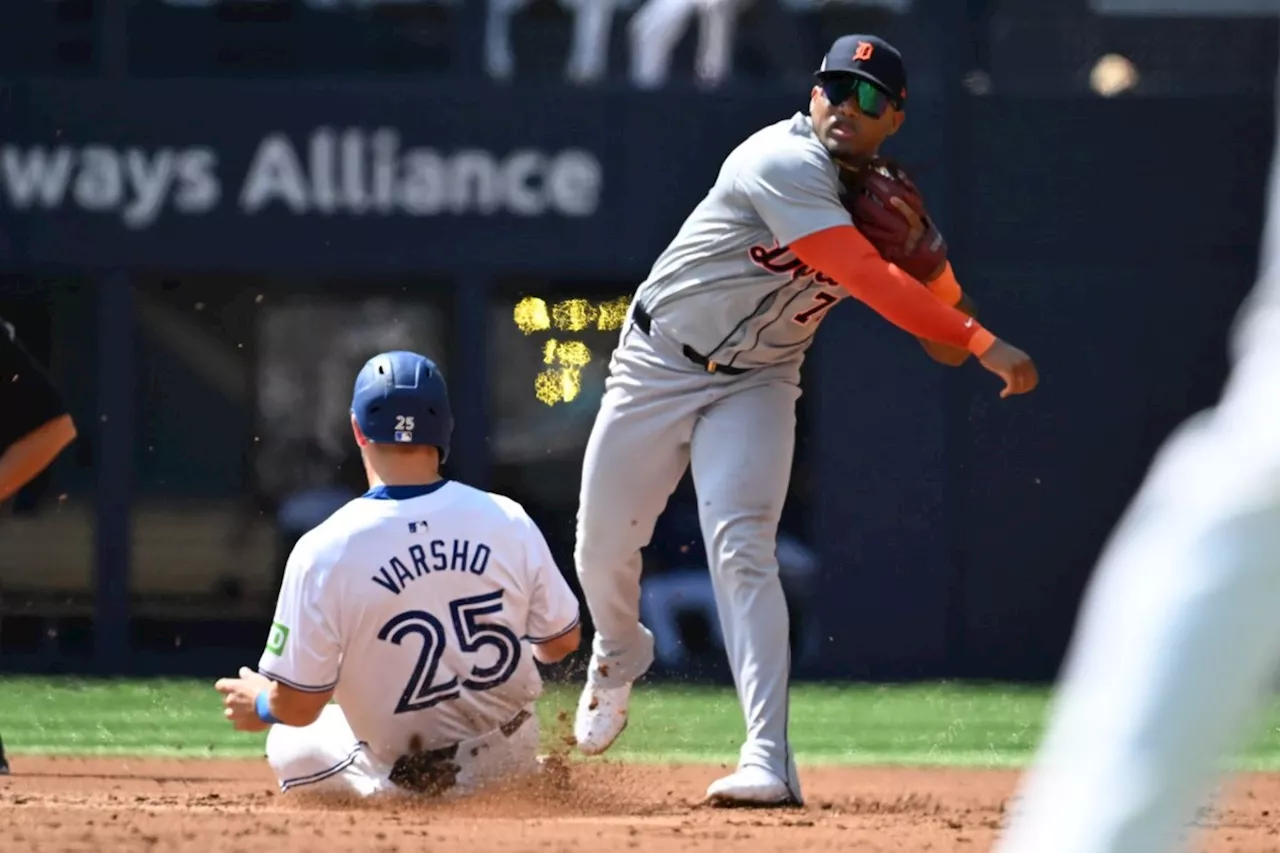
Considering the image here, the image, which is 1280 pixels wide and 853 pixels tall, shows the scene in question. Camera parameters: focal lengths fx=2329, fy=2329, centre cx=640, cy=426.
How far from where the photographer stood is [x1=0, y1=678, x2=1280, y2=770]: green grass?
24.4 ft

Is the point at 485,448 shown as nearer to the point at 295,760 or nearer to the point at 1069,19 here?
the point at 1069,19

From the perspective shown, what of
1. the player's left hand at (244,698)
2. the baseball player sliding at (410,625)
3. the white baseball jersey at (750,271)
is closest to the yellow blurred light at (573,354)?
the white baseball jersey at (750,271)

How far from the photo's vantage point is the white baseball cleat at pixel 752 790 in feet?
16.5

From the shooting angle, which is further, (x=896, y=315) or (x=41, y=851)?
(x=896, y=315)

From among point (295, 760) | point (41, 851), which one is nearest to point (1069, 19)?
point (295, 760)

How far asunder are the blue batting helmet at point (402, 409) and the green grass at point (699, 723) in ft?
4.91

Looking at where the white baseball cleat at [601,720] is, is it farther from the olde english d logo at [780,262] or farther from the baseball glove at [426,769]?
the olde english d logo at [780,262]

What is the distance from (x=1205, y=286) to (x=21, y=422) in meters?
6.72

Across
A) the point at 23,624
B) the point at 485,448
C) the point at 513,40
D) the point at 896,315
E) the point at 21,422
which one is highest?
the point at 513,40

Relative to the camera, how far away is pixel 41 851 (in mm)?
3934

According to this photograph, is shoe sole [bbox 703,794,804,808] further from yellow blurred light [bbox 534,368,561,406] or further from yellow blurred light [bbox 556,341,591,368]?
yellow blurred light [bbox 556,341,591,368]

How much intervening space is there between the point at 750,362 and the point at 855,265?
0.50m

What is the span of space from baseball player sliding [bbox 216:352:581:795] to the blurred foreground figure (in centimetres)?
303

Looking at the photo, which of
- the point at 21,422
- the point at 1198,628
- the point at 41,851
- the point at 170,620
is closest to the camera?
the point at 1198,628
